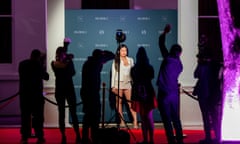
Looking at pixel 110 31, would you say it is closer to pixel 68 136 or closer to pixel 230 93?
pixel 68 136

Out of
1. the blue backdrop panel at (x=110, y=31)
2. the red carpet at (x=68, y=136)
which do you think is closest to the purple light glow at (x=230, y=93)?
the red carpet at (x=68, y=136)

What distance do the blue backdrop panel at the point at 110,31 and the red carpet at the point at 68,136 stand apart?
0.84 m

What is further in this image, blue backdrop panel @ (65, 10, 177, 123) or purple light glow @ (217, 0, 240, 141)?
blue backdrop panel @ (65, 10, 177, 123)

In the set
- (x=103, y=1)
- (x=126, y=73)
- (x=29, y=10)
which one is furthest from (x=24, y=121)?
(x=103, y=1)

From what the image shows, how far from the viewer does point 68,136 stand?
16219 millimetres

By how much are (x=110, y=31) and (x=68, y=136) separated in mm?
2977

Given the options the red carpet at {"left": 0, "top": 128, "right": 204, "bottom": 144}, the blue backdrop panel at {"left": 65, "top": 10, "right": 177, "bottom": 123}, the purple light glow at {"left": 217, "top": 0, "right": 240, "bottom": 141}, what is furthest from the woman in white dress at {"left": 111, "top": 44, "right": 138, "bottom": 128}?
the purple light glow at {"left": 217, "top": 0, "right": 240, "bottom": 141}

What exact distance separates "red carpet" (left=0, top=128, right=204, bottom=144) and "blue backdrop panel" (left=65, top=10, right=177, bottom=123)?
2.77 ft

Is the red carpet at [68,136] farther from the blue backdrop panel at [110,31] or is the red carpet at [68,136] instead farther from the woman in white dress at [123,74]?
the woman in white dress at [123,74]

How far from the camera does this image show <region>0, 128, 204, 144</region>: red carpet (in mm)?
15203

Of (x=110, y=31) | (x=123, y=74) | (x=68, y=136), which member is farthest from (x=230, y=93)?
(x=110, y=31)

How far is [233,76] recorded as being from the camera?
14023 mm

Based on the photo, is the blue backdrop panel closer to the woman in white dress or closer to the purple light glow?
the woman in white dress

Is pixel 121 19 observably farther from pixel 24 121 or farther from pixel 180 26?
pixel 24 121
